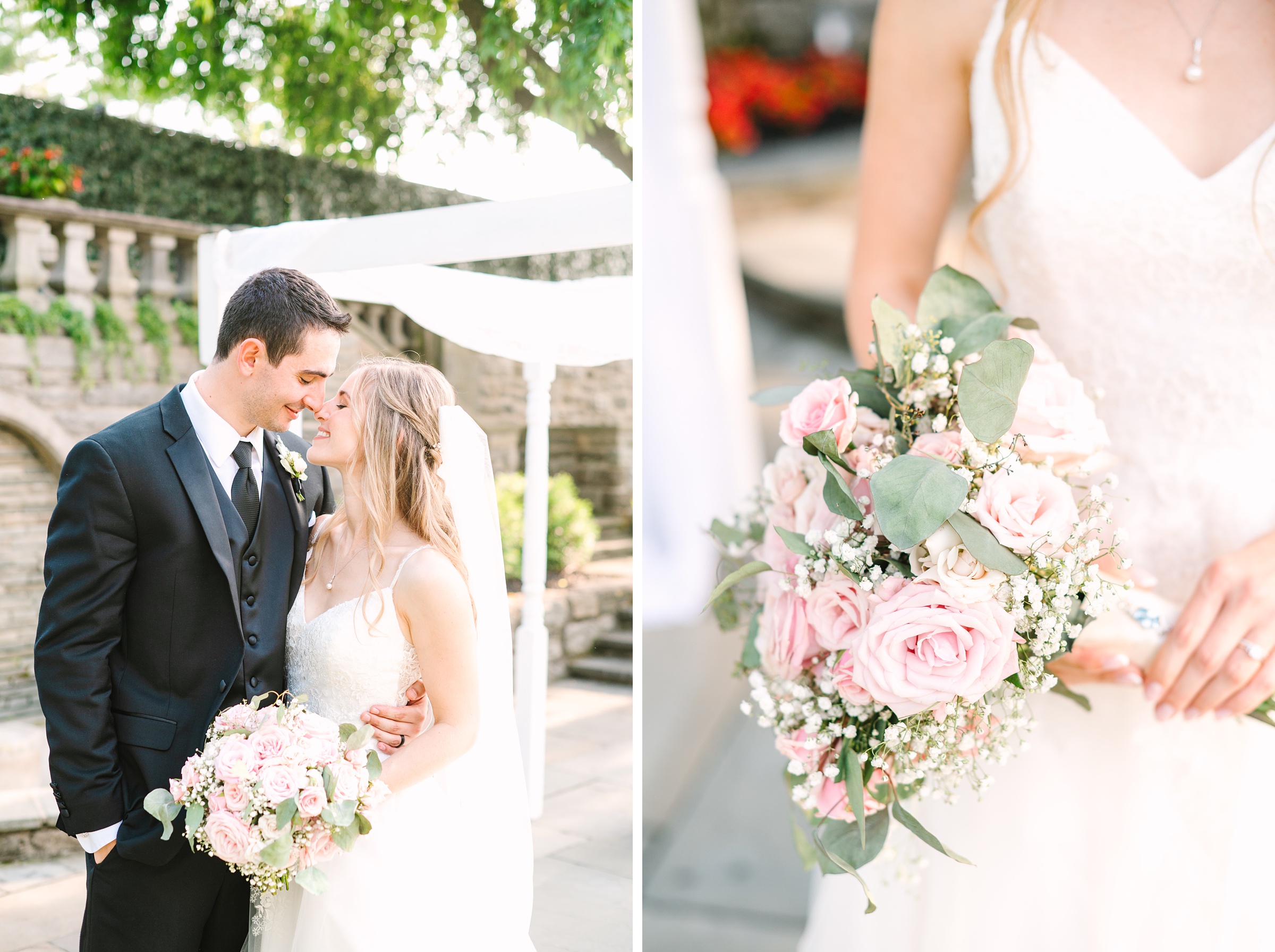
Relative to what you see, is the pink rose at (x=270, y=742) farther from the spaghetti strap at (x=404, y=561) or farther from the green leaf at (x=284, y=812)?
the spaghetti strap at (x=404, y=561)

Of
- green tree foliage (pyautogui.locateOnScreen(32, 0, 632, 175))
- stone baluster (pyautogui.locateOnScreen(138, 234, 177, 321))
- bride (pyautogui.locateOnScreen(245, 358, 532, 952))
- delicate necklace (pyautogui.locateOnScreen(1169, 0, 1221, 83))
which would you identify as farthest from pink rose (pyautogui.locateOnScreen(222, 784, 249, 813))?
stone baluster (pyautogui.locateOnScreen(138, 234, 177, 321))

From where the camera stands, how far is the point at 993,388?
99 centimetres

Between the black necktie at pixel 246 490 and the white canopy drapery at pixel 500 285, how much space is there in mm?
485

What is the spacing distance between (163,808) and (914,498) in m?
1.14

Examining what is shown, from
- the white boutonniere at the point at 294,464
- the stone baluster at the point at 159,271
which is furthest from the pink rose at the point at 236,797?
the stone baluster at the point at 159,271

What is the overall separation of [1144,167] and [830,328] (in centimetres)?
243

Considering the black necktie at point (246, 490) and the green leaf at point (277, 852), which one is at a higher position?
the black necktie at point (246, 490)

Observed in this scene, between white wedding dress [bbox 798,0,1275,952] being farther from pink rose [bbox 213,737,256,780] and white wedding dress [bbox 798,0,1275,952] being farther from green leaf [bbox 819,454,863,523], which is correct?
pink rose [bbox 213,737,256,780]

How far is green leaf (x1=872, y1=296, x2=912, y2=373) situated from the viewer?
115 cm

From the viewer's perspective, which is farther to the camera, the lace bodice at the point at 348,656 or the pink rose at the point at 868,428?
the lace bodice at the point at 348,656

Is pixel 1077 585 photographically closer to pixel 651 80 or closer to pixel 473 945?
pixel 473 945

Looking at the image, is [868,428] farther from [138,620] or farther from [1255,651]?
[138,620]

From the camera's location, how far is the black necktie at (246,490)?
1461 mm

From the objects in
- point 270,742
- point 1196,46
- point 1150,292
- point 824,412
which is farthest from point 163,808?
A: point 1196,46
